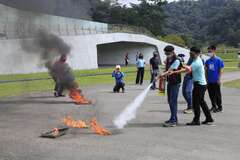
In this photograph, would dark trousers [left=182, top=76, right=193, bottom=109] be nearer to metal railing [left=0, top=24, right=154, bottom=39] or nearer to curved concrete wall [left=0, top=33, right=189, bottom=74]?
metal railing [left=0, top=24, right=154, bottom=39]

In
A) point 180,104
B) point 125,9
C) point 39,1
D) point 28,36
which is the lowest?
point 180,104

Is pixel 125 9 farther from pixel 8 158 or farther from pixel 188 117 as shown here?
pixel 8 158

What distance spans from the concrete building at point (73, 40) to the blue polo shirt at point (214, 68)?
6.21 metres

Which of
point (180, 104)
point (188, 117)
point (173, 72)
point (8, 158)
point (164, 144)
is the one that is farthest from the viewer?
point (180, 104)

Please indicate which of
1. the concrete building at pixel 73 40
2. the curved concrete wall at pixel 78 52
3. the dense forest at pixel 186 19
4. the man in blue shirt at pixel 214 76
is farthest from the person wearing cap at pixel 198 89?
the dense forest at pixel 186 19

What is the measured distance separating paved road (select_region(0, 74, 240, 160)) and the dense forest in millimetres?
33541

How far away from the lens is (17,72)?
84.9ft

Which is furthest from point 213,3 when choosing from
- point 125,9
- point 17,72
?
point 17,72

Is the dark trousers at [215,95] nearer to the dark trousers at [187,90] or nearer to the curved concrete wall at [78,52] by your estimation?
the dark trousers at [187,90]

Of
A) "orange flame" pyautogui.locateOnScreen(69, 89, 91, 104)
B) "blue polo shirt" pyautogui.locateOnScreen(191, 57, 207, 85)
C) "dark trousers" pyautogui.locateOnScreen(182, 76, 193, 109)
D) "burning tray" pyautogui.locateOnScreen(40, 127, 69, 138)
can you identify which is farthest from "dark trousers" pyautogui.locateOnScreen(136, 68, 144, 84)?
"burning tray" pyautogui.locateOnScreen(40, 127, 69, 138)

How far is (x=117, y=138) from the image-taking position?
28.3 ft

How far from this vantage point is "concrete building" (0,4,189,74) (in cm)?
1623

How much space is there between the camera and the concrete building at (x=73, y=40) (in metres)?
16.2

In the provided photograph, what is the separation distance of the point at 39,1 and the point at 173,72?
285 inches
